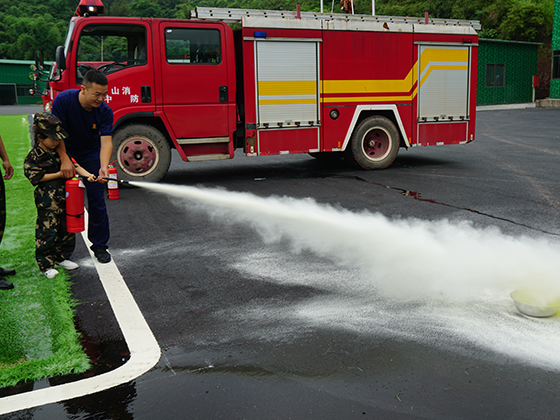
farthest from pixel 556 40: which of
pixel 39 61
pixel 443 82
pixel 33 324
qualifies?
pixel 33 324

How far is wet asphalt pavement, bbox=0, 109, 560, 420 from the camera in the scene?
2629 millimetres

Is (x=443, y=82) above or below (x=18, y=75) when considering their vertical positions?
below

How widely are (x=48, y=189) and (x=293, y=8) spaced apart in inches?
1468

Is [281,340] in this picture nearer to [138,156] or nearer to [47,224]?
[47,224]

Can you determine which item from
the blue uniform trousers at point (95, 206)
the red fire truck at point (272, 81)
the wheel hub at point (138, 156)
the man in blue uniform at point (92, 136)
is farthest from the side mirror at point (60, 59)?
the blue uniform trousers at point (95, 206)

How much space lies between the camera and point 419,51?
10695 millimetres

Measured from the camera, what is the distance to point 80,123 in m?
4.85

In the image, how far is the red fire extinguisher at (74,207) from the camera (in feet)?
15.2

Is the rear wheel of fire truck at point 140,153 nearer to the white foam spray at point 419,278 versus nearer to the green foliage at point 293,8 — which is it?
the white foam spray at point 419,278

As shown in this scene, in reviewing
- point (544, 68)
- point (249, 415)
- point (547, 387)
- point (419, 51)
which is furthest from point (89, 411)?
point (544, 68)

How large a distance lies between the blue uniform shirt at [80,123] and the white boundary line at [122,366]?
1.44 m

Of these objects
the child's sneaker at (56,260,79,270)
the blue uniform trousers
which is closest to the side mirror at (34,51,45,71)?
the blue uniform trousers

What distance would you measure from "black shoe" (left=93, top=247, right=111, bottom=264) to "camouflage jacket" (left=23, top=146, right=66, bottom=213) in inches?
22.0

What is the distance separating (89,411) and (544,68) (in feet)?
147
